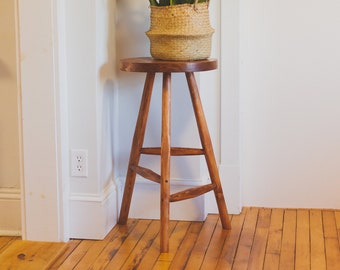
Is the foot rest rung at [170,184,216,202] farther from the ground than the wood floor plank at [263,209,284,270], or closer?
farther from the ground

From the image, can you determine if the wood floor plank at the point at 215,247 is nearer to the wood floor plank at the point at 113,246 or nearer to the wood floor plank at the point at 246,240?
the wood floor plank at the point at 246,240

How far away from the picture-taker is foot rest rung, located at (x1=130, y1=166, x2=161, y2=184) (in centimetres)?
283

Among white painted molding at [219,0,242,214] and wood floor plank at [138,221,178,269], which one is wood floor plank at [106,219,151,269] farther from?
white painted molding at [219,0,242,214]

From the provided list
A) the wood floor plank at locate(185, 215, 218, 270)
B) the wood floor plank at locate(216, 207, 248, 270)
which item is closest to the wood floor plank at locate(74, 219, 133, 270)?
the wood floor plank at locate(185, 215, 218, 270)

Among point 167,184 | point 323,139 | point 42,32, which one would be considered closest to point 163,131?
point 167,184

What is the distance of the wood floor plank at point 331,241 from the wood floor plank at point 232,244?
0.35 m

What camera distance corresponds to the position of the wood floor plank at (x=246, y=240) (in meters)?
2.61

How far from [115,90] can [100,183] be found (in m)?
0.43

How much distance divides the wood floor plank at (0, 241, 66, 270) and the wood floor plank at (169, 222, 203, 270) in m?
0.46

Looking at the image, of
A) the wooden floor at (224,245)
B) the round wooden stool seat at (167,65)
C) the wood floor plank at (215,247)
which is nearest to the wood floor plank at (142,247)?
the wooden floor at (224,245)

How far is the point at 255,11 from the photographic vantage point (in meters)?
3.14

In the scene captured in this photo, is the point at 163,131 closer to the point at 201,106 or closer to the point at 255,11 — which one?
the point at 201,106

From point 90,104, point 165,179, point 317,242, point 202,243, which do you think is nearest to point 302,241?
point 317,242

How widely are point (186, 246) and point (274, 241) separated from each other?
1.19 feet
